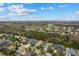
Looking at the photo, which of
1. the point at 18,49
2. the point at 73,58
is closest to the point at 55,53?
the point at 73,58

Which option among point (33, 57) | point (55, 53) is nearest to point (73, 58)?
point (55, 53)

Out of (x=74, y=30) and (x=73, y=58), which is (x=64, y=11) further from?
(x=73, y=58)

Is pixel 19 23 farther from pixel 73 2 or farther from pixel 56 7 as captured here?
pixel 73 2

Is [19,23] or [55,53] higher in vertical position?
[19,23]

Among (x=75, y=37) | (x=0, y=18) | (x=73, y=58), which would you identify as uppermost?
(x=0, y=18)

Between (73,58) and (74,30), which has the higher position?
(74,30)
